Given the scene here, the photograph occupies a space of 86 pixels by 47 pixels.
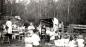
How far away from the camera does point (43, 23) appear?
2.22 meters

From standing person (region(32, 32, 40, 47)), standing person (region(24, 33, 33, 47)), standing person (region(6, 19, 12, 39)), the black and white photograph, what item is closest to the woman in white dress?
the black and white photograph

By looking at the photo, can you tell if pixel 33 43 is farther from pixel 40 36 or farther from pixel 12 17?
pixel 12 17

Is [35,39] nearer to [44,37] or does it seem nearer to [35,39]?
[35,39]

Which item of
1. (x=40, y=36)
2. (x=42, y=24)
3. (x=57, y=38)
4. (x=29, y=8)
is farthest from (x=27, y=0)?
(x=57, y=38)

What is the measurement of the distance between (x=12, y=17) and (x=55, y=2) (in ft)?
2.43

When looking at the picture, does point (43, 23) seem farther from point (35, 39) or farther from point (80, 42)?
point (80, 42)

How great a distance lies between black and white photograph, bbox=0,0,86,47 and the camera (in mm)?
2188

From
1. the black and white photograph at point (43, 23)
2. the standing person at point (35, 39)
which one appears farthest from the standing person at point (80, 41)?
the standing person at point (35, 39)

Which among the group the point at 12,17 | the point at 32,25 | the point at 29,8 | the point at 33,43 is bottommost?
the point at 33,43

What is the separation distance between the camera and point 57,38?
2.20 m

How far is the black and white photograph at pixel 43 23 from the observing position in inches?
86.1

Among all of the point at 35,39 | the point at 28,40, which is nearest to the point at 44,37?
the point at 35,39

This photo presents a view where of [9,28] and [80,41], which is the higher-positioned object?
[9,28]

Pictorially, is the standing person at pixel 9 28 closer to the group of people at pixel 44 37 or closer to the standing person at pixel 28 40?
the group of people at pixel 44 37
